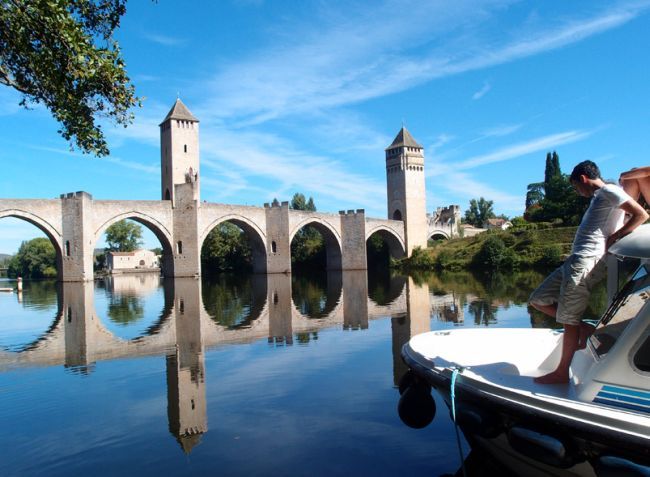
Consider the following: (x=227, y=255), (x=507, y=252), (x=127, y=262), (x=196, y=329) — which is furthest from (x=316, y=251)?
(x=196, y=329)

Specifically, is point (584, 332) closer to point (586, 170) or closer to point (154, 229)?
point (586, 170)

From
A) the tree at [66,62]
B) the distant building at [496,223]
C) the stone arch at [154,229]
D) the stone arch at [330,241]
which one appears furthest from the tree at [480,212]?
the tree at [66,62]

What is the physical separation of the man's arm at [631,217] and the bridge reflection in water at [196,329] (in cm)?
387

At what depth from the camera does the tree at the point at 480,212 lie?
77.8m

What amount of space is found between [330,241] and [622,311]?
1660 inches

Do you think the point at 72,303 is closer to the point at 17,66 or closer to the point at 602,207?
the point at 17,66

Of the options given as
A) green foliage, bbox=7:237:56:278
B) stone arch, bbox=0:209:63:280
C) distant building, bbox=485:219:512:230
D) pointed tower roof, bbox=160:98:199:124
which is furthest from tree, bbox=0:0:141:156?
distant building, bbox=485:219:512:230

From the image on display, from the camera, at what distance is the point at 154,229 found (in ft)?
113

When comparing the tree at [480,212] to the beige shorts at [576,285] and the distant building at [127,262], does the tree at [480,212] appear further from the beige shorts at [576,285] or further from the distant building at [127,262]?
the beige shorts at [576,285]

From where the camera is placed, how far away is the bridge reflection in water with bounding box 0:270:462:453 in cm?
705

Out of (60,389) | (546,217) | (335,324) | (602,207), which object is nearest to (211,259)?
(546,217)

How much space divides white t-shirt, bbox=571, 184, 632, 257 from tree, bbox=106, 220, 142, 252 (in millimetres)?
69727

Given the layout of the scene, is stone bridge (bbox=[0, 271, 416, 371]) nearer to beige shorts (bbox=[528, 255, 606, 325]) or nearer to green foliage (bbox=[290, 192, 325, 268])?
beige shorts (bbox=[528, 255, 606, 325])

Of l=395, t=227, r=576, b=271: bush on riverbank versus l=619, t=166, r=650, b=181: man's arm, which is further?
l=395, t=227, r=576, b=271: bush on riverbank
